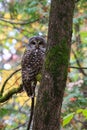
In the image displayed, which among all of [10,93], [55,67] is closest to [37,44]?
[10,93]

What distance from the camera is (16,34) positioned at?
841cm

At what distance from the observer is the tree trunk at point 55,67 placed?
2.24 m

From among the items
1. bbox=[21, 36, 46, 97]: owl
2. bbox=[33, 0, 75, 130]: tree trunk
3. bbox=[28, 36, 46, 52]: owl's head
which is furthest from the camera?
bbox=[28, 36, 46, 52]: owl's head

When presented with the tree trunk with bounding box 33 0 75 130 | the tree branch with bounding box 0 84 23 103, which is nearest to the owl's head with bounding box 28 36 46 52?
the tree branch with bounding box 0 84 23 103

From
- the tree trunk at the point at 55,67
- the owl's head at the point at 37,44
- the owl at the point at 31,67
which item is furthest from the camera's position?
the owl's head at the point at 37,44

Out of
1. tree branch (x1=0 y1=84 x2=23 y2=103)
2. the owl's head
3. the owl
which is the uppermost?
the owl's head

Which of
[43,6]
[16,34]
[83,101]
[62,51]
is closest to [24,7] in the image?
[43,6]

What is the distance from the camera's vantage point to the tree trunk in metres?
2.24

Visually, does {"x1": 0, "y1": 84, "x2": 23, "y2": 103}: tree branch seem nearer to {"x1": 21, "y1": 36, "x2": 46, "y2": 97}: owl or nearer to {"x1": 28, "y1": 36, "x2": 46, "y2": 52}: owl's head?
{"x1": 21, "y1": 36, "x2": 46, "y2": 97}: owl

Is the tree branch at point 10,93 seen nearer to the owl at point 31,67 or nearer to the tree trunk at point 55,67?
the owl at point 31,67

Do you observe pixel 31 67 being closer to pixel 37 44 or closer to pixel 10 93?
pixel 37 44

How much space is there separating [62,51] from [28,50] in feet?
2.07

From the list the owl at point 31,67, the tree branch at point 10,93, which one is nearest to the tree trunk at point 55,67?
the owl at point 31,67

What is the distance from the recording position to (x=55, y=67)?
229cm
